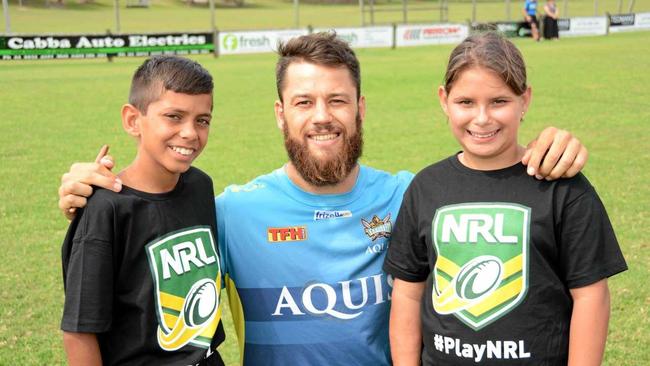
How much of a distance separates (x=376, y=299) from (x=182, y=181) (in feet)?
2.94

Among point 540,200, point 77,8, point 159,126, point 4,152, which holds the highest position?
point 77,8

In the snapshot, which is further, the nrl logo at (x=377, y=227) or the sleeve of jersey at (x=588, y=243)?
the nrl logo at (x=377, y=227)

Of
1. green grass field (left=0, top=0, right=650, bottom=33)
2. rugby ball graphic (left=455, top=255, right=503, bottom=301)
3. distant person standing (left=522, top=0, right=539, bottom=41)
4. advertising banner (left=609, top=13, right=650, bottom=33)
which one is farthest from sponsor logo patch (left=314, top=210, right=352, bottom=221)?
green grass field (left=0, top=0, right=650, bottom=33)

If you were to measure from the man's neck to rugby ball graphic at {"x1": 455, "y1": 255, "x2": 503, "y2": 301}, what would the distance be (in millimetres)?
715

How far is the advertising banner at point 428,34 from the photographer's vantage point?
3459 cm

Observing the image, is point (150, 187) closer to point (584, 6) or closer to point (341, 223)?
point (341, 223)

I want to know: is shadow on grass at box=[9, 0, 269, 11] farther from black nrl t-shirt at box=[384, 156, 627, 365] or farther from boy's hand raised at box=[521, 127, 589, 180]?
boy's hand raised at box=[521, 127, 589, 180]

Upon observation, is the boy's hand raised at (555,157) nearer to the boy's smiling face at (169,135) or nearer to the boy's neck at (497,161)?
the boy's neck at (497,161)

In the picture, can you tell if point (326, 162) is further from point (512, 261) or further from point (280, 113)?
point (512, 261)

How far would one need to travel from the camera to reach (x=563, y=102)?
53.2ft

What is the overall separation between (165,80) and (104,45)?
27.3 meters

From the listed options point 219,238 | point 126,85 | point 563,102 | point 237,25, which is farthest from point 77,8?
point 219,238

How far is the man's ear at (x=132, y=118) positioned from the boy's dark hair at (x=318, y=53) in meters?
0.61

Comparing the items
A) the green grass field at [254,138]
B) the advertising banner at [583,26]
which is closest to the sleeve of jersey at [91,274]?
the green grass field at [254,138]
